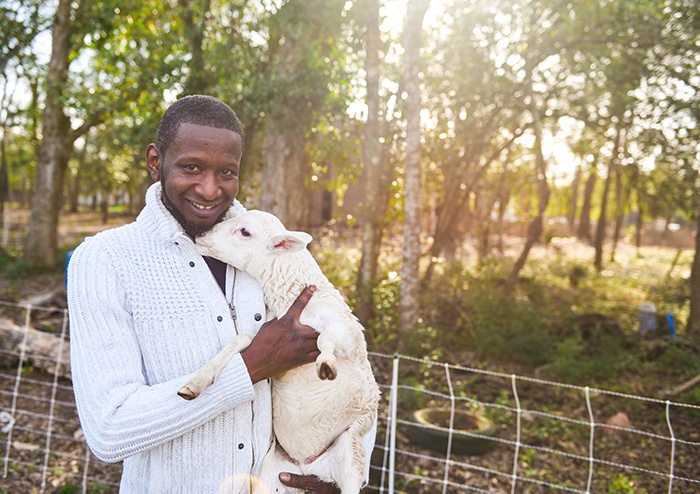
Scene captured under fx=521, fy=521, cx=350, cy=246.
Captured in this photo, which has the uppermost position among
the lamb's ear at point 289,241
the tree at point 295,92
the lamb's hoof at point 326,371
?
the tree at point 295,92

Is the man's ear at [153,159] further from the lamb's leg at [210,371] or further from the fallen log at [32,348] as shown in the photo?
the fallen log at [32,348]

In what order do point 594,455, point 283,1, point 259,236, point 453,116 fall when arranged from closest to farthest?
point 259,236 → point 594,455 → point 283,1 → point 453,116

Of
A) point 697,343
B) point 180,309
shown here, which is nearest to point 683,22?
point 697,343

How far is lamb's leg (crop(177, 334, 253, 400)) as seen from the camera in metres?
1.72

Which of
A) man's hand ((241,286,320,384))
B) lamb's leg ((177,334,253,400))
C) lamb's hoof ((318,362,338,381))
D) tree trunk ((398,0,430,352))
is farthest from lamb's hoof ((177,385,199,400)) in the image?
tree trunk ((398,0,430,352))

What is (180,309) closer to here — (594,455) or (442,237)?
(594,455)

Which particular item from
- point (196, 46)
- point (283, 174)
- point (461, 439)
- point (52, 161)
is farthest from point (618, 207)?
point (52, 161)

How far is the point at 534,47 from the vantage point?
32.4 feet

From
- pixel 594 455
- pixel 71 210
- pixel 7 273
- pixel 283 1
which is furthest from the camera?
pixel 71 210

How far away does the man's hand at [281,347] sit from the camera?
6.13ft

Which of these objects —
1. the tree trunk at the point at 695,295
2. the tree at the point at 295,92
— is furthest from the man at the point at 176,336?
the tree trunk at the point at 695,295

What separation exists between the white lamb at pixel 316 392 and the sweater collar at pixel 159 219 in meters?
0.13

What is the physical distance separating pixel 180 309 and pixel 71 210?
51849mm

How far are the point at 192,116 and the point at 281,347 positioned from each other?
0.92 m
